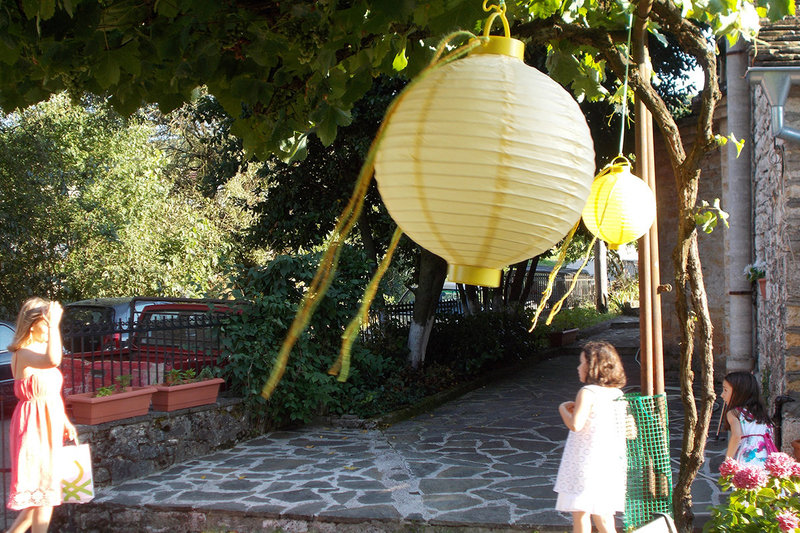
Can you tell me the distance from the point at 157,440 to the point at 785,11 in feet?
20.4

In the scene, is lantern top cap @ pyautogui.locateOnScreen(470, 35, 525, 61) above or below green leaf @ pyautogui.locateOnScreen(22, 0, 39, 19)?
below

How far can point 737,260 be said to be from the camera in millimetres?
7738

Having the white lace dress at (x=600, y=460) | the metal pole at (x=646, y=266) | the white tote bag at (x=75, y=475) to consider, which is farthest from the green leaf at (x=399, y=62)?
the white tote bag at (x=75, y=475)

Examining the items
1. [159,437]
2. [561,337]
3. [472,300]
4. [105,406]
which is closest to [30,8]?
[105,406]

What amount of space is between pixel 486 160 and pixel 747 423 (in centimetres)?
396

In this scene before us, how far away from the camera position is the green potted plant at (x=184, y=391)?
7.20 m

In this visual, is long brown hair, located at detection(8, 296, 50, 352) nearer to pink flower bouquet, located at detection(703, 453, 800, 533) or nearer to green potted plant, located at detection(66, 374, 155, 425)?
green potted plant, located at detection(66, 374, 155, 425)

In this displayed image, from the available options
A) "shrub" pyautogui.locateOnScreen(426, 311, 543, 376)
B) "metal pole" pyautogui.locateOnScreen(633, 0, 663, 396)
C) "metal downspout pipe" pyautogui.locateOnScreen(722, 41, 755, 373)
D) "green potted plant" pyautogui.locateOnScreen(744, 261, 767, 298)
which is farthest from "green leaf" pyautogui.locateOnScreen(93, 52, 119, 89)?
"shrub" pyautogui.locateOnScreen(426, 311, 543, 376)

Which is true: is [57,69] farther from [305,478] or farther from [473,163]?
[305,478]

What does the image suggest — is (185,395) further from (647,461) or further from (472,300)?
(472,300)

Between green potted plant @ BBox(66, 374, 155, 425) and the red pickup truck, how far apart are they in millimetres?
201

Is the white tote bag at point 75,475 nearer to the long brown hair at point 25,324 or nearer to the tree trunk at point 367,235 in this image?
the long brown hair at point 25,324

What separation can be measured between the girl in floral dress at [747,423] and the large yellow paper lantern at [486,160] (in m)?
3.56

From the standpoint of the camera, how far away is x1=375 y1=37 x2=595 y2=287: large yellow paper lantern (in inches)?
63.8
